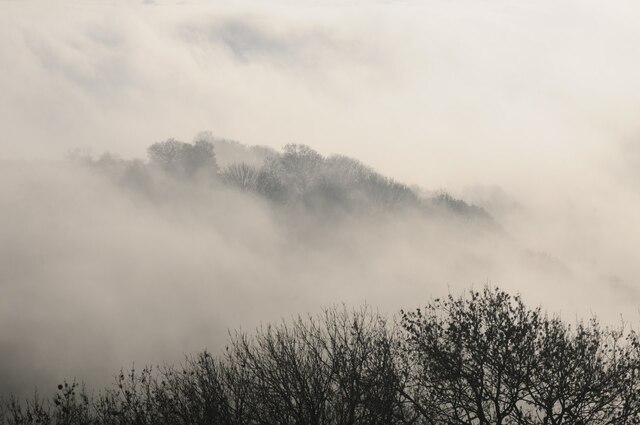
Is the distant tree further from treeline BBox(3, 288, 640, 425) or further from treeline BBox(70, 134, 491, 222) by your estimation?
treeline BBox(3, 288, 640, 425)

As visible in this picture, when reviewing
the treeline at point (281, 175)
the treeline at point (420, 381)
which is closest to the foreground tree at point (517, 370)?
the treeline at point (420, 381)

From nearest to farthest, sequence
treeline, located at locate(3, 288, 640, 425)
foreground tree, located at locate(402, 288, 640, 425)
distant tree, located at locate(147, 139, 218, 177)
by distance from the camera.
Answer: treeline, located at locate(3, 288, 640, 425)
foreground tree, located at locate(402, 288, 640, 425)
distant tree, located at locate(147, 139, 218, 177)

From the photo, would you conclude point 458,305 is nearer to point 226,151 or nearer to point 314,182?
point 314,182

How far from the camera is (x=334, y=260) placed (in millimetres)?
140375

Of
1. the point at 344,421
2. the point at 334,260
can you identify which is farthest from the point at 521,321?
the point at 334,260

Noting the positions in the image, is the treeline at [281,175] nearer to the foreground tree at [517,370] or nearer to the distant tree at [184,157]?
the distant tree at [184,157]

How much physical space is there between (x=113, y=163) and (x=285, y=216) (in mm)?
45566

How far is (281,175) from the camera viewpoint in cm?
15238

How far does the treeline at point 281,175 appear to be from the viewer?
477 feet

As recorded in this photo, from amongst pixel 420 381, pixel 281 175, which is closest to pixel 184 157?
pixel 281 175

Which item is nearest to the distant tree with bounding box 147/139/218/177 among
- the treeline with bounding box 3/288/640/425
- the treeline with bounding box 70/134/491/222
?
the treeline with bounding box 70/134/491/222

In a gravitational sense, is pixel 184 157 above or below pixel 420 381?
above

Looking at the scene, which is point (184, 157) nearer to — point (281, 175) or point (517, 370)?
point (281, 175)

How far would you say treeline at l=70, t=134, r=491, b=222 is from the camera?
477 ft
